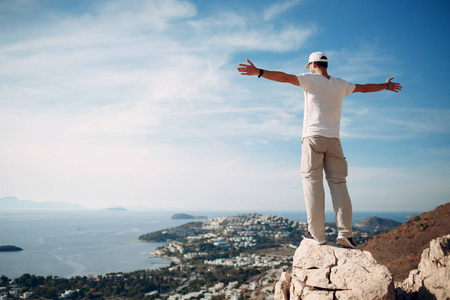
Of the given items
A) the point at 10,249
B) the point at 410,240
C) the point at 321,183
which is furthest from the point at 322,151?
the point at 10,249

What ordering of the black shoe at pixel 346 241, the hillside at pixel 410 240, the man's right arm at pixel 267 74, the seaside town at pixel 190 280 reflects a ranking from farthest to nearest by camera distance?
the seaside town at pixel 190 280
the hillside at pixel 410 240
the black shoe at pixel 346 241
the man's right arm at pixel 267 74

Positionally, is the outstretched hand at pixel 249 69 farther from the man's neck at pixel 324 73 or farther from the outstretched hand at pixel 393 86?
the outstretched hand at pixel 393 86

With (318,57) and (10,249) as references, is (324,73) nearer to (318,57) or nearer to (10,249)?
(318,57)

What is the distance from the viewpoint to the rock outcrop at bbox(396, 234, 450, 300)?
3.52 meters

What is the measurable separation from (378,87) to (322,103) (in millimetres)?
1181

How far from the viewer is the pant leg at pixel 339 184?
3.69 metres

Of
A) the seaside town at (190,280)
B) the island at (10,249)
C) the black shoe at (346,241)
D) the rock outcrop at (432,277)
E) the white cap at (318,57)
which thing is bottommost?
the island at (10,249)

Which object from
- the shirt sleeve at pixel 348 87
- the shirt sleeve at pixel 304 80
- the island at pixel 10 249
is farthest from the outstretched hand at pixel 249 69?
the island at pixel 10 249

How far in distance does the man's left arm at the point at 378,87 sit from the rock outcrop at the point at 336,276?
2.41m

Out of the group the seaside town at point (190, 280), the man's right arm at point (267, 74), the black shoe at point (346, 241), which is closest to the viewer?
the man's right arm at point (267, 74)

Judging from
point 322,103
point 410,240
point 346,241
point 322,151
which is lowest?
point 410,240

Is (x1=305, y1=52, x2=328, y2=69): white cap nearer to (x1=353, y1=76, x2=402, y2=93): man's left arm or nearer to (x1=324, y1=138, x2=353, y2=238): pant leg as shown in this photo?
(x1=353, y1=76, x2=402, y2=93): man's left arm

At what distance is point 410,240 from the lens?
11.3 metres

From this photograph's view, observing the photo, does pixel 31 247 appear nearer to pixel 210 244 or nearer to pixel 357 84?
pixel 210 244
